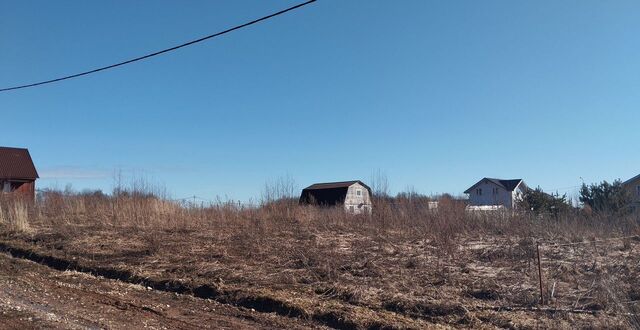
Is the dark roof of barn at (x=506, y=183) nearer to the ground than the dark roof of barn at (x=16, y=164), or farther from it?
nearer to the ground

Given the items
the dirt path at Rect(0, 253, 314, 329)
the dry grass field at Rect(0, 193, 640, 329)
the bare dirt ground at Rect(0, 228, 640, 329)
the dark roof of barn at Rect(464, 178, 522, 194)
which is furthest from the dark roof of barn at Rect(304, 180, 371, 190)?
the dirt path at Rect(0, 253, 314, 329)

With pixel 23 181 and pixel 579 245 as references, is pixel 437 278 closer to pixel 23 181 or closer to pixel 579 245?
pixel 579 245

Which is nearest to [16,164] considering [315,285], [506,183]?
[315,285]

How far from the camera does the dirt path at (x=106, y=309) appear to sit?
7.60m

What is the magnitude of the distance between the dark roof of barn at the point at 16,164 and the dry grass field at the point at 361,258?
1017 inches

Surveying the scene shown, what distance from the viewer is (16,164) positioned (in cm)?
4731

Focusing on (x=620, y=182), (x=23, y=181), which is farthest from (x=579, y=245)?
(x=23, y=181)

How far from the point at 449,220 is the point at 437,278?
7.84 meters

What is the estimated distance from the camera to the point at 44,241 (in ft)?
52.7

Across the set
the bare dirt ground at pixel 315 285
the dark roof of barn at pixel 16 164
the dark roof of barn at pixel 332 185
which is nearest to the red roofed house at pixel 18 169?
the dark roof of barn at pixel 16 164

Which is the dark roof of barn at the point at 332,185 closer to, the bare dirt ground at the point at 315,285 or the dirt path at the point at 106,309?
the bare dirt ground at the point at 315,285

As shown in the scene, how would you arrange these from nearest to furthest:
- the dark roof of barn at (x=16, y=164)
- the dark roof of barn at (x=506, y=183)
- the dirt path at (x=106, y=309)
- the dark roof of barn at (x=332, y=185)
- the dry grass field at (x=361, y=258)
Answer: the dirt path at (x=106, y=309), the dry grass field at (x=361, y=258), the dark roof of barn at (x=16, y=164), the dark roof of barn at (x=332, y=185), the dark roof of barn at (x=506, y=183)

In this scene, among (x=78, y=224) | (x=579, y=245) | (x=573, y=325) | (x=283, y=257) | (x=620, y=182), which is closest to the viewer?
(x=573, y=325)

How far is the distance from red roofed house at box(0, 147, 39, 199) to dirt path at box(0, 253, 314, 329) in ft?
129
